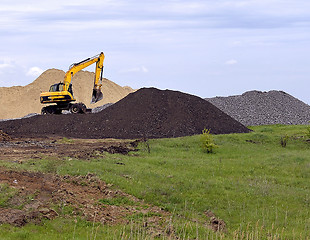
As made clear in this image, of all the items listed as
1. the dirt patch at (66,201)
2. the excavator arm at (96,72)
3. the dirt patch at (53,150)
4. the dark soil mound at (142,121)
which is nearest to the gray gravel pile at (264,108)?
the dark soil mound at (142,121)

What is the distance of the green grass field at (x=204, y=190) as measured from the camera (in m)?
13.6

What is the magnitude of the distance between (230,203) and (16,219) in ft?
27.8

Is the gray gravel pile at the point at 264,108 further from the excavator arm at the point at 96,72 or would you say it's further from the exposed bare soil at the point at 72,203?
the exposed bare soil at the point at 72,203

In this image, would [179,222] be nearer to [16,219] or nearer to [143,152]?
[16,219]

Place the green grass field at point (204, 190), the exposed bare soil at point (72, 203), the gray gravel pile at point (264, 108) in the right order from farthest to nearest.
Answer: the gray gravel pile at point (264, 108)
the exposed bare soil at point (72, 203)
the green grass field at point (204, 190)

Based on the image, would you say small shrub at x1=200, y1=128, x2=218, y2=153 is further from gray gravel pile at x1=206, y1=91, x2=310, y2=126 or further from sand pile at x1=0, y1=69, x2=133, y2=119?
sand pile at x1=0, y1=69, x2=133, y2=119

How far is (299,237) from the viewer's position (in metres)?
14.0

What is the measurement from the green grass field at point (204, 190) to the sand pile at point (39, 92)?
68910mm

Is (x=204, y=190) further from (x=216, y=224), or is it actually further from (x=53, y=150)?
(x=53, y=150)

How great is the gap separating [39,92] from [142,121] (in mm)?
62811

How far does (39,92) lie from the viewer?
9906 cm

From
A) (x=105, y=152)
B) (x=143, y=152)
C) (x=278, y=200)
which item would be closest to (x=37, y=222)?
(x=278, y=200)

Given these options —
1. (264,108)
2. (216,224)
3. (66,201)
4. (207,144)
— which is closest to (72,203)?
(66,201)

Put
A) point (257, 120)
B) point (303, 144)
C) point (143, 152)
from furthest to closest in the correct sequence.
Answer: point (257, 120) < point (303, 144) < point (143, 152)
